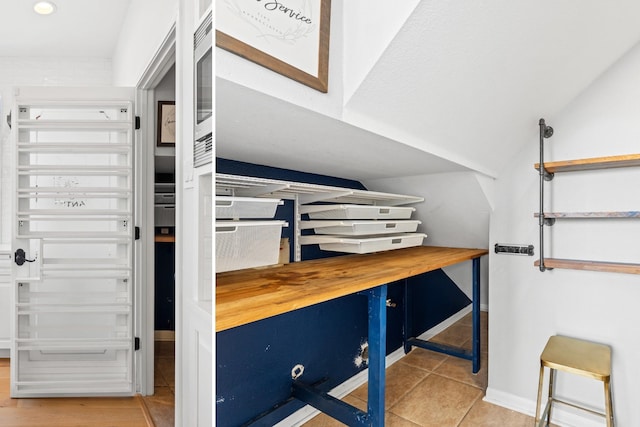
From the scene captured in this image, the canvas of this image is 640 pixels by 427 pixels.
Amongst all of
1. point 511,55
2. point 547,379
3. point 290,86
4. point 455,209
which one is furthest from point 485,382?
point 290,86

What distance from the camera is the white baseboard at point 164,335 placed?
825 mm

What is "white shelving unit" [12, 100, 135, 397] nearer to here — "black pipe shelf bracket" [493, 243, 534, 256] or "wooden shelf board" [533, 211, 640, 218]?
"wooden shelf board" [533, 211, 640, 218]

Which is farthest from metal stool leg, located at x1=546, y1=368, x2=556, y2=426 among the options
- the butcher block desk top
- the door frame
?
the door frame

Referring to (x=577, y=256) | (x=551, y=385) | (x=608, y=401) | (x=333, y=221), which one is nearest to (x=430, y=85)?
(x=333, y=221)

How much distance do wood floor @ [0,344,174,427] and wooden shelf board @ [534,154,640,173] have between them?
1.61 meters

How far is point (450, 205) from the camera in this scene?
84.5 inches

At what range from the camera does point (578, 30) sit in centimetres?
127

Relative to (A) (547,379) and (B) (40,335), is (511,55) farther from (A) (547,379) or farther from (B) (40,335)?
(A) (547,379)

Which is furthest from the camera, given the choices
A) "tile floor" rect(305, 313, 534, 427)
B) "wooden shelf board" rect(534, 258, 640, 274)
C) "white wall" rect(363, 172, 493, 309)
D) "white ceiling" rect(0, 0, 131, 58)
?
"white wall" rect(363, 172, 493, 309)

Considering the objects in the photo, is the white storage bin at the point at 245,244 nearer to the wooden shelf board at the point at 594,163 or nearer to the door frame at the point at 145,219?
the door frame at the point at 145,219

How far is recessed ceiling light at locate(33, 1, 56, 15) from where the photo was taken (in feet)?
1.27

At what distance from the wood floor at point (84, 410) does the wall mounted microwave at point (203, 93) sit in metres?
0.41

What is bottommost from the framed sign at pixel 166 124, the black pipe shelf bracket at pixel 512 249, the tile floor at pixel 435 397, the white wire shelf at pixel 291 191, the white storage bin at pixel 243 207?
the tile floor at pixel 435 397

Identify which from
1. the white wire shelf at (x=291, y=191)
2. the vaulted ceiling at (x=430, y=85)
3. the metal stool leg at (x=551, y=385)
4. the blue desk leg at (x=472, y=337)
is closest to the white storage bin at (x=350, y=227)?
the white wire shelf at (x=291, y=191)
